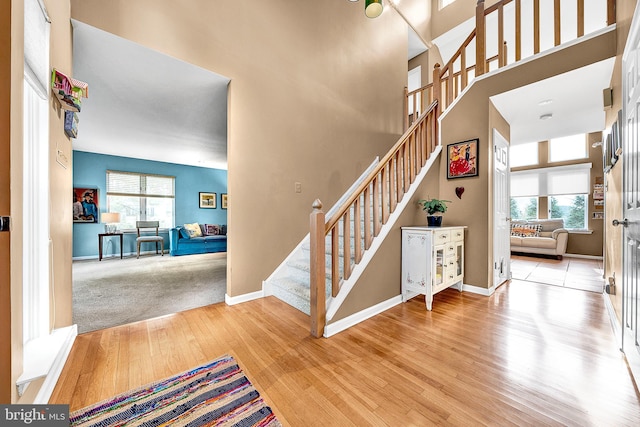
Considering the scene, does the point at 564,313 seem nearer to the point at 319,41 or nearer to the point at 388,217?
the point at 388,217

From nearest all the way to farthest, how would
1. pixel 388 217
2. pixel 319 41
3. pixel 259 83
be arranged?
pixel 388 217 < pixel 259 83 < pixel 319 41

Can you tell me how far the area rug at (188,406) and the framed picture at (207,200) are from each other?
22.1 ft

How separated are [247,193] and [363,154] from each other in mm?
2194

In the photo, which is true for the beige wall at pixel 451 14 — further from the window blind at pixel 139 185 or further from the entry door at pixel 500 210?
the window blind at pixel 139 185

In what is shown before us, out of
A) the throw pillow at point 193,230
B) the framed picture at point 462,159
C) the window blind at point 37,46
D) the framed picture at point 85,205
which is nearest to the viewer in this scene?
the window blind at point 37,46

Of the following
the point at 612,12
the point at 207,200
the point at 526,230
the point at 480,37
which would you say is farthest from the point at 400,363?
the point at 207,200

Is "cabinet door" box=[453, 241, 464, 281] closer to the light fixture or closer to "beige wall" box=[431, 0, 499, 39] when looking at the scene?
"beige wall" box=[431, 0, 499, 39]

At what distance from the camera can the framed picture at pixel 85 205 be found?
18.5 ft

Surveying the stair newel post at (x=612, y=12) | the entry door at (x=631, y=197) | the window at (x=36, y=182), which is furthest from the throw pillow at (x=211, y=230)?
the stair newel post at (x=612, y=12)

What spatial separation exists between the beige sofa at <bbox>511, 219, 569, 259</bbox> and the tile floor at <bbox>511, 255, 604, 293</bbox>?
Answer: 0.24m

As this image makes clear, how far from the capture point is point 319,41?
3.55m

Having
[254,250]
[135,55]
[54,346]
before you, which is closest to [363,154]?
[254,250]

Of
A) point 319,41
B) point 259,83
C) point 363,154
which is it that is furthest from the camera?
point 363,154

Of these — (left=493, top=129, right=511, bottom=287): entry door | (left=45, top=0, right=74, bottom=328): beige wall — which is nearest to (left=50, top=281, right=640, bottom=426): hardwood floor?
(left=45, top=0, right=74, bottom=328): beige wall
